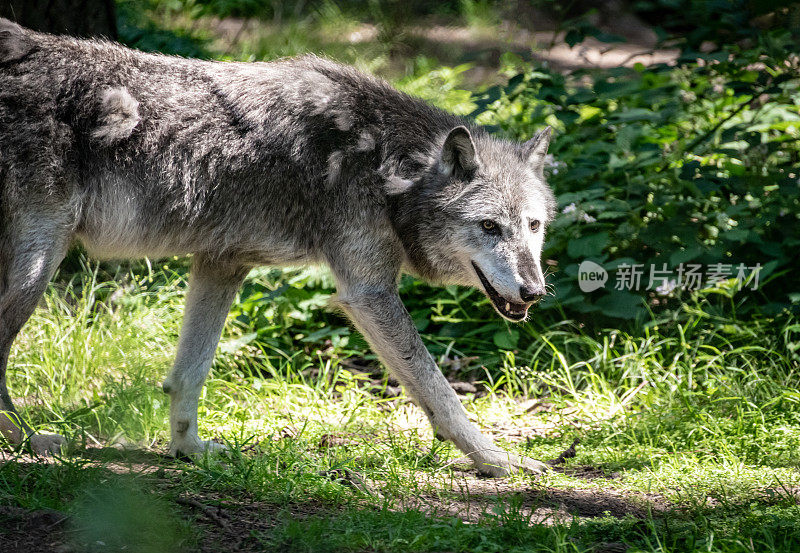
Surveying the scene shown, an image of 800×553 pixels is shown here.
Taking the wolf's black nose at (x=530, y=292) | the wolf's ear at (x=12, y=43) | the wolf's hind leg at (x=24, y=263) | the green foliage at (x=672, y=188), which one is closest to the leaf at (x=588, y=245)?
the green foliage at (x=672, y=188)

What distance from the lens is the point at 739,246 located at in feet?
18.8

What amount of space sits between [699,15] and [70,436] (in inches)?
198

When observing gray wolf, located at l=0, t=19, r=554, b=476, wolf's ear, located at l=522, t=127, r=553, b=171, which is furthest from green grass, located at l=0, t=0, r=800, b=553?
wolf's ear, located at l=522, t=127, r=553, b=171

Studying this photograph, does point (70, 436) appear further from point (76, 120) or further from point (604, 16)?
point (604, 16)

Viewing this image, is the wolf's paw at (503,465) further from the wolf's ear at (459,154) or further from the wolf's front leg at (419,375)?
the wolf's ear at (459,154)

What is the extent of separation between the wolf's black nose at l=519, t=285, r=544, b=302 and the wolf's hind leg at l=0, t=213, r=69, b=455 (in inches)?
85.5

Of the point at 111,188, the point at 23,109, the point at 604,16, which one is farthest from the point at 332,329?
the point at 604,16

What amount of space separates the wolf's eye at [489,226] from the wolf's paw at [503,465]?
1.12m

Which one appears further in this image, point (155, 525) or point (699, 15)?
point (699, 15)

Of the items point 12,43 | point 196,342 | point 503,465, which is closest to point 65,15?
point 12,43

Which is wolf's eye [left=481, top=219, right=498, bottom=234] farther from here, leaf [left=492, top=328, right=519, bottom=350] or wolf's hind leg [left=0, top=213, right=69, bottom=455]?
wolf's hind leg [left=0, top=213, right=69, bottom=455]

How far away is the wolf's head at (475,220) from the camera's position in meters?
4.12

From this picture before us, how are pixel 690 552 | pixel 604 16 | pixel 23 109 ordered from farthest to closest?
pixel 604 16 < pixel 23 109 < pixel 690 552

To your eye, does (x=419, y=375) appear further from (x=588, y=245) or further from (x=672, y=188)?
(x=672, y=188)
